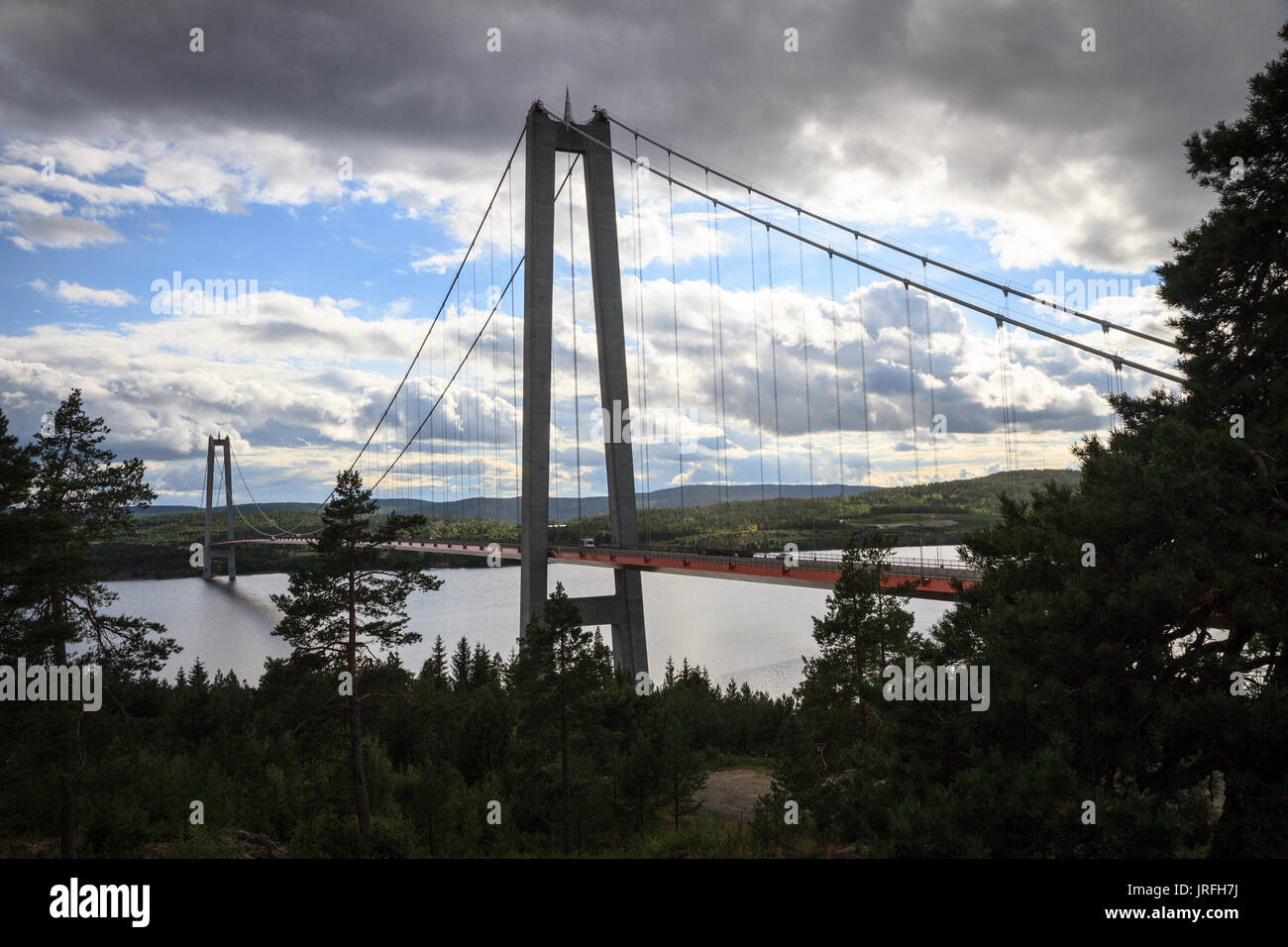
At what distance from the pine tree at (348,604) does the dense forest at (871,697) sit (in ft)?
0.21

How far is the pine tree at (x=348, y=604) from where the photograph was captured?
12.9 m

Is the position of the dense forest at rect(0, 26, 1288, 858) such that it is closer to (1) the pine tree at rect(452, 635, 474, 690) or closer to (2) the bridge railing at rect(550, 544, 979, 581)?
(2) the bridge railing at rect(550, 544, 979, 581)

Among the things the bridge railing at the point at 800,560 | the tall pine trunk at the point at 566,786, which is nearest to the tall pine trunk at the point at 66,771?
the tall pine trunk at the point at 566,786

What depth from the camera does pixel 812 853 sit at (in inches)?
481

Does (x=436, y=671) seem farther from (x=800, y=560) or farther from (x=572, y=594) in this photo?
(x=572, y=594)

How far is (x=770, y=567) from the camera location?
19.8 meters

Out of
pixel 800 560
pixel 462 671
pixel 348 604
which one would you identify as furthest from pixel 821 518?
pixel 348 604

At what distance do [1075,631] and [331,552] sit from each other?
1129cm

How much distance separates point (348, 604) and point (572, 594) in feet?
126

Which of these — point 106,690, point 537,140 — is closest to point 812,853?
point 106,690

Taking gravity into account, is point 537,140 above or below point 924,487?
above

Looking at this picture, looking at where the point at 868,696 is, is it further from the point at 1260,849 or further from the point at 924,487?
the point at 924,487

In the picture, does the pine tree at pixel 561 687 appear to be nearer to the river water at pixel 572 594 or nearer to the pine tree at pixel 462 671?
the pine tree at pixel 462 671

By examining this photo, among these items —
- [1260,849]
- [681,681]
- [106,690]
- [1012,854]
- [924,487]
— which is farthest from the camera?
[681,681]
